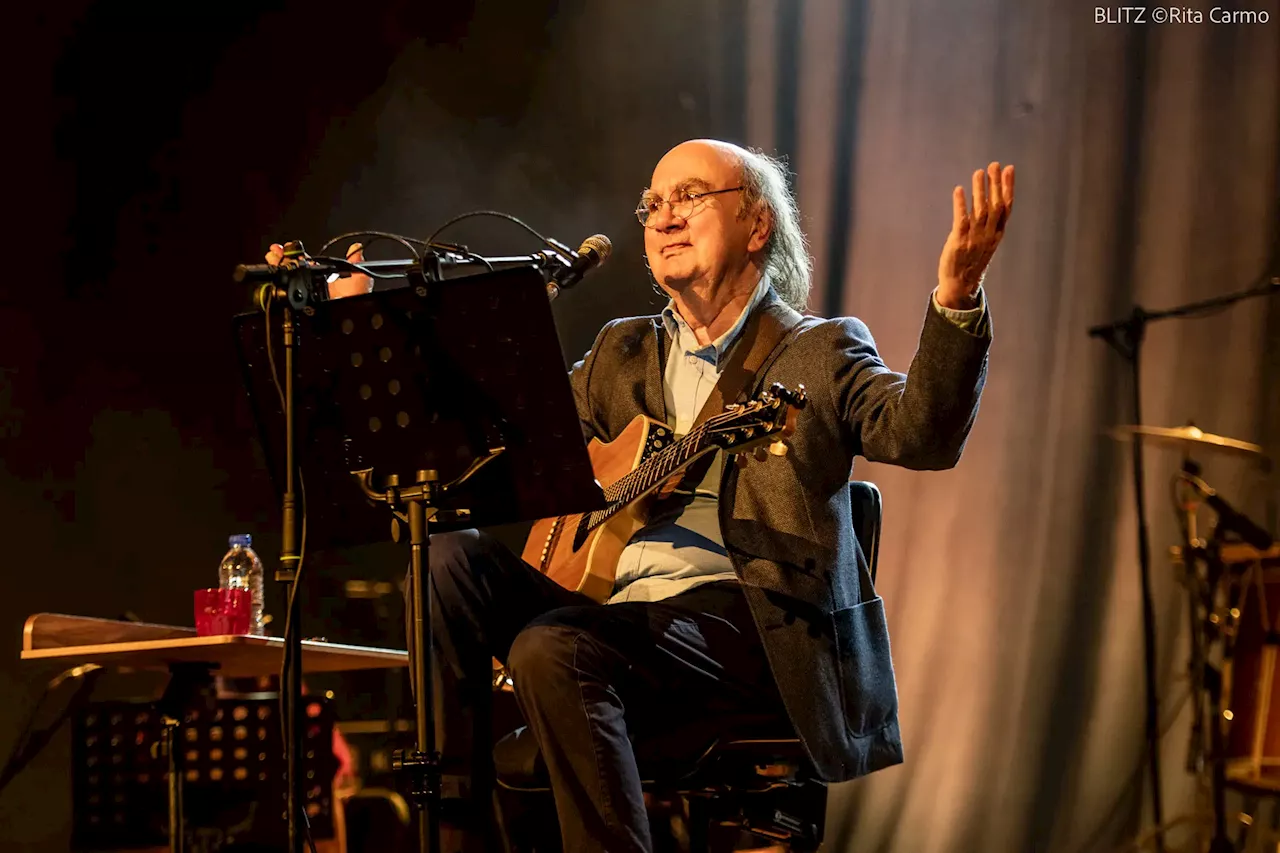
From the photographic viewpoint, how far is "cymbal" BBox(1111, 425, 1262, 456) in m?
3.08

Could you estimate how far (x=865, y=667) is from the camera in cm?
221

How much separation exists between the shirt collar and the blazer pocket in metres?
0.62

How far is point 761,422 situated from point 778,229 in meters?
0.82

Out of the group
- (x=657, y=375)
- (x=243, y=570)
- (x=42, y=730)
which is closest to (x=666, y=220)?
(x=657, y=375)

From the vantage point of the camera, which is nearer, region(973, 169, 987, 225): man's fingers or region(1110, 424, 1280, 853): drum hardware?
region(973, 169, 987, 225): man's fingers

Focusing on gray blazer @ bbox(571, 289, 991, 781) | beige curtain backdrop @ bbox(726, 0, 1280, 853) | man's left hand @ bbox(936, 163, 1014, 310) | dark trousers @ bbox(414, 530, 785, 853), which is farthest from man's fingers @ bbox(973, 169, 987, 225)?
beige curtain backdrop @ bbox(726, 0, 1280, 853)

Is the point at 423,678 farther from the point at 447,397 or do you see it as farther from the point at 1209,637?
the point at 1209,637

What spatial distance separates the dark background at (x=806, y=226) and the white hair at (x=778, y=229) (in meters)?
0.89

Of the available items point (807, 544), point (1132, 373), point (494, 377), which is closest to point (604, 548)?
point (807, 544)

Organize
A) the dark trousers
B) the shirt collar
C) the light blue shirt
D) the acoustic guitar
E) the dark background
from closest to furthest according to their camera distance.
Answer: the dark trousers
the acoustic guitar
the light blue shirt
the shirt collar
the dark background

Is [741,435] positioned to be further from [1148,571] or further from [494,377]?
[1148,571]

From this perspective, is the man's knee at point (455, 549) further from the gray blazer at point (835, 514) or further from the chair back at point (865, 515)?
the chair back at point (865, 515)

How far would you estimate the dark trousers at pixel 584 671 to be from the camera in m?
1.85

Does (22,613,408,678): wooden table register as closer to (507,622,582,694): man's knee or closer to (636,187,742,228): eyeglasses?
(507,622,582,694): man's knee
